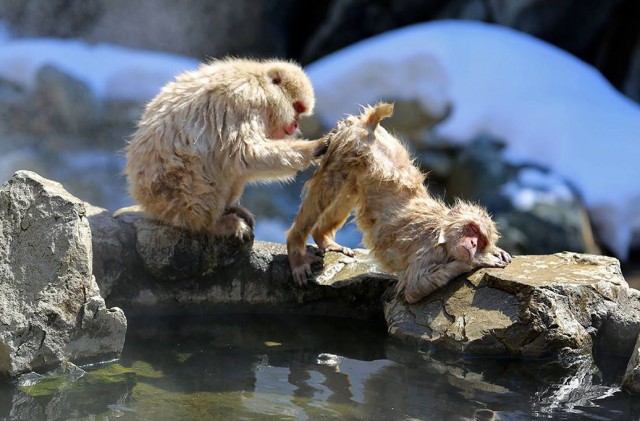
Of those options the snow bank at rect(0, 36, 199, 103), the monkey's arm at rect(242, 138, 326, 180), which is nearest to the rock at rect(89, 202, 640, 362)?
the monkey's arm at rect(242, 138, 326, 180)

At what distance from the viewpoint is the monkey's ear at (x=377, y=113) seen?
197 inches

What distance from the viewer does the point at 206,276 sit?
5.11 meters

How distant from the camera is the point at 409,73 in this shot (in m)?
10.7

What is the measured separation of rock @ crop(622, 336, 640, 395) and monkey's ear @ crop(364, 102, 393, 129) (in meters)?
1.83

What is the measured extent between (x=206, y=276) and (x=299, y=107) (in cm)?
119

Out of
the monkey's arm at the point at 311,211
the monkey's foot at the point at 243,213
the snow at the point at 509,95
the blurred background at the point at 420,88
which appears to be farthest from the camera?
the snow at the point at 509,95

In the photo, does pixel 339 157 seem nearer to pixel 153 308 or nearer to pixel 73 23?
pixel 153 308

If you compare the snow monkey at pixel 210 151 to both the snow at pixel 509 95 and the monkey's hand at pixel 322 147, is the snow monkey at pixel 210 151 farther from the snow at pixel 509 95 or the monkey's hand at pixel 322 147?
the snow at pixel 509 95

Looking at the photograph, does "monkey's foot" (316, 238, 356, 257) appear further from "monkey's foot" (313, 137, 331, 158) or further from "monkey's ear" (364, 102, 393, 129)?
"monkey's ear" (364, 102, 393, 129)

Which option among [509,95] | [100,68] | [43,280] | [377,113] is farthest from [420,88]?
[43,280]

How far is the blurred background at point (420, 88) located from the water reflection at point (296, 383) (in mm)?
4078

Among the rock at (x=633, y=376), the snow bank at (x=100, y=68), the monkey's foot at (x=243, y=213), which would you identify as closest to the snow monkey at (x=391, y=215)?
the monkey's foot at (x=243, y=213)

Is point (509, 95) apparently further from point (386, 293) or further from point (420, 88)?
point (386, 293)

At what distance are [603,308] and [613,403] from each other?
0.69 meters
